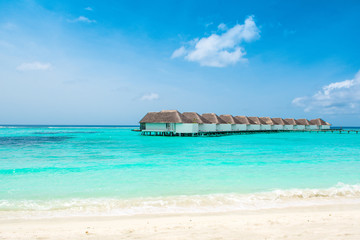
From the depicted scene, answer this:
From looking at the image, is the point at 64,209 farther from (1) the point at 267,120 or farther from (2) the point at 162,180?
(1) the point at 267,120

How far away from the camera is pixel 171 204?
5.71m

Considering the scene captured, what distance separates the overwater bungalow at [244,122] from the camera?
156 feet

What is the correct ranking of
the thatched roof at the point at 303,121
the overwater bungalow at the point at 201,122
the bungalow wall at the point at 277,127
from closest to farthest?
1. the overwater bungalow at the point at 201,122
2. the bungalow wall at the point at 277,127
3. the thatched roof at the point at 303,121

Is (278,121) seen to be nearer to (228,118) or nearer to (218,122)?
(228,118)

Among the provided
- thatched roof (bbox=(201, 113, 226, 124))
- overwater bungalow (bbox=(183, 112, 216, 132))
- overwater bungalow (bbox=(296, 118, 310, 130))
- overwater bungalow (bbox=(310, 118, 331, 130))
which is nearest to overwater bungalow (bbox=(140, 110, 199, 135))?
overwater bungalow (bbox=(183, 112, 216, 132))

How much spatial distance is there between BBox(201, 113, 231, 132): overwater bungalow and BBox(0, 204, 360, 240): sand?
34.7 m

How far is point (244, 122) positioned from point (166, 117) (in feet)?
67.9

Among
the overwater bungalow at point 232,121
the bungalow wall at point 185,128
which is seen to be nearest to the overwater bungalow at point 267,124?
the overwater bungalow at point 232,121

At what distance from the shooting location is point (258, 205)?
5621 mm

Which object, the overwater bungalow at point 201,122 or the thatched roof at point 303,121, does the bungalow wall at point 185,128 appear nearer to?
the overwater bungalow at point 201,122

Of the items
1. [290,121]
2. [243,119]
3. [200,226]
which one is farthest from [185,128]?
[290,121]

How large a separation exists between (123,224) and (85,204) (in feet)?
6.46

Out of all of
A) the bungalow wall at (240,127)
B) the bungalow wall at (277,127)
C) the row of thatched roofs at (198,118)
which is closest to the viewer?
the row of thatched roofs at (198,118)

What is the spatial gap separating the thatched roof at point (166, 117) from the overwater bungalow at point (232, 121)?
11621mm
